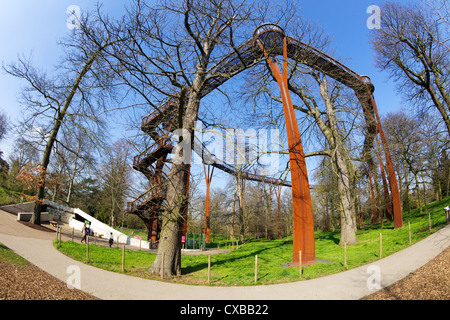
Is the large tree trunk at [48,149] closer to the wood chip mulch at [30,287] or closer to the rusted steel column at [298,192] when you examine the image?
the wood chip mulch at [30,287]

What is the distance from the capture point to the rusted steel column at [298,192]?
9.34m

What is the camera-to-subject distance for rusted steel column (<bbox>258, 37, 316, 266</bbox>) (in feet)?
30.7

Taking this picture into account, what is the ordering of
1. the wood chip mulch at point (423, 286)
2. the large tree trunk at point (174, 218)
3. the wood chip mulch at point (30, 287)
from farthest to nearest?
the large tree trunk at point (174, 218) → the wood chip mulch at point (423, 286) → the wood chip mulch at point (30, 287)

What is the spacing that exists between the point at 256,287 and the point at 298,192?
452 centimetres

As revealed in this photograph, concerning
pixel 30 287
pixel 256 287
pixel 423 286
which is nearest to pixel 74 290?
pixel 30 287

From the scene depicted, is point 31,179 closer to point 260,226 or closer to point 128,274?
point 128,274

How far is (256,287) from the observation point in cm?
661

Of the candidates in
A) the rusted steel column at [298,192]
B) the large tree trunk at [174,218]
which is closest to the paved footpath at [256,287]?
the large tree trunk at [174,218]

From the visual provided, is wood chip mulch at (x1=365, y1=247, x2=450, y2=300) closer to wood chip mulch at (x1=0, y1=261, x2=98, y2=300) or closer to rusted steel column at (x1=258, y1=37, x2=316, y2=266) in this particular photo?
rusted steel column at (x1=258, y1=37, x2=316, y2=266)

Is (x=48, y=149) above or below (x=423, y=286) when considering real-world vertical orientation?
above

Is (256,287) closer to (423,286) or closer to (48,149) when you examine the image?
(423,286)

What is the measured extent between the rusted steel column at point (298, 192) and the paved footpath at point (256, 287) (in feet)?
6.65

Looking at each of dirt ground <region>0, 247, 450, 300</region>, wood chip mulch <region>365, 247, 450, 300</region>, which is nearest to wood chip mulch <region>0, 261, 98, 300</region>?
dirt ground <region>0, 247, 450, 300</region>

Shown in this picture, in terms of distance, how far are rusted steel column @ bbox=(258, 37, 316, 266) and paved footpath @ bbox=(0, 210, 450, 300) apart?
6.65 feet
